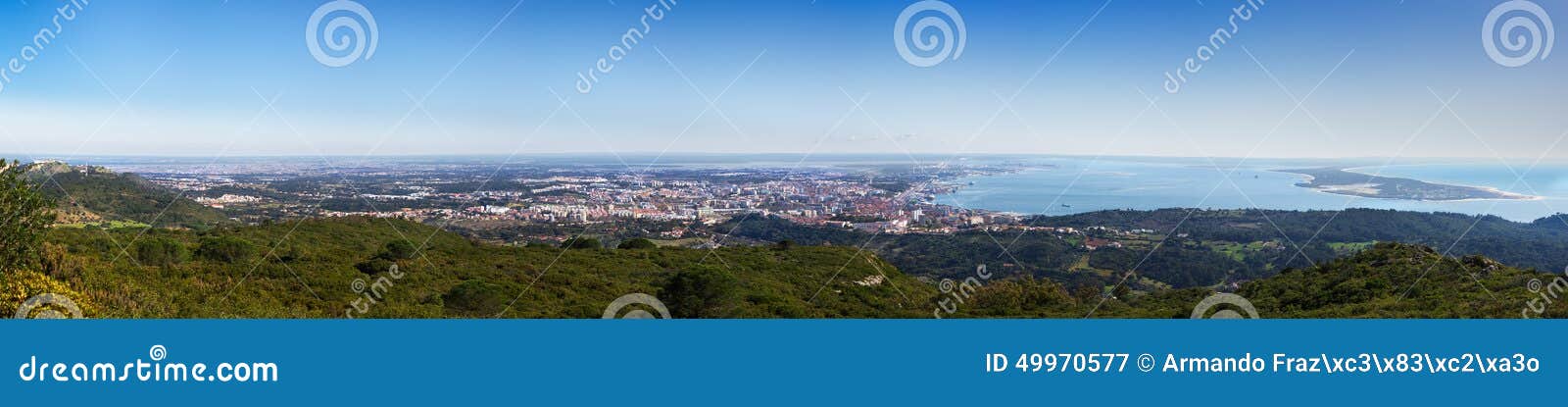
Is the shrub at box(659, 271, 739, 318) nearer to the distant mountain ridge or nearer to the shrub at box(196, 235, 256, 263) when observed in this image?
the shrub at box(196, 235, 256, 263)

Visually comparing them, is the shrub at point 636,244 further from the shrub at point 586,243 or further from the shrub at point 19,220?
the shrub at point 19,220

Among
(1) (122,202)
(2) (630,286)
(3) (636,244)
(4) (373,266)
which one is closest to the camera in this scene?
(2) (630,286)

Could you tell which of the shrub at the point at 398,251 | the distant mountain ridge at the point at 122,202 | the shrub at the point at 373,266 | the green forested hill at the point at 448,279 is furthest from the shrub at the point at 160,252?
the distant mountain ridge at the point at 122,202

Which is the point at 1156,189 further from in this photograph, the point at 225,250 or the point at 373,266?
the point at 225,250

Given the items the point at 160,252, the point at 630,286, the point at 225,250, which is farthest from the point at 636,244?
the point at 160,252

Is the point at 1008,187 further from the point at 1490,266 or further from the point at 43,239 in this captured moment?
the point at 43,239

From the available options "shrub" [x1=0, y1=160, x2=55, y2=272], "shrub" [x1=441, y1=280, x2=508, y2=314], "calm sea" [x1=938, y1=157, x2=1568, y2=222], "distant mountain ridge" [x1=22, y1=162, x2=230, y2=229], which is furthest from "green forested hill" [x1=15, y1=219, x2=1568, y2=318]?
"distant mountain ridge" [x1=22, y1=162, x2=230, y2=229]
